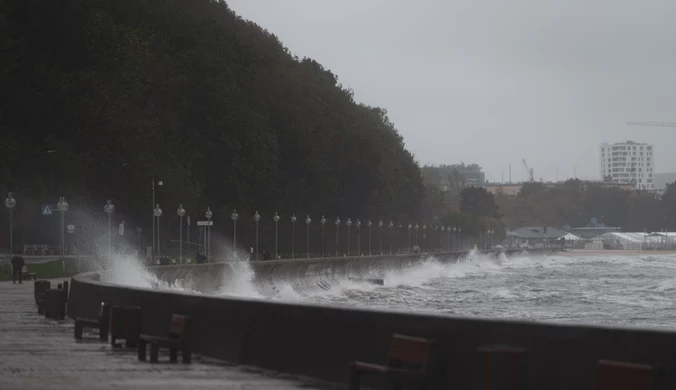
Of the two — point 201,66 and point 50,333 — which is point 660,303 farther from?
point 201,66

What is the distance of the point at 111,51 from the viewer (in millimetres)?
63750

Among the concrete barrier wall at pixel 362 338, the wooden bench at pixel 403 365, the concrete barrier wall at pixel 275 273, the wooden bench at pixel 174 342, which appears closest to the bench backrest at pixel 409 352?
the wooden bench at pixel 403 365

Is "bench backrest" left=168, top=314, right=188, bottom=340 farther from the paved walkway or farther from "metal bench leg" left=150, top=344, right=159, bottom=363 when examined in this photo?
the paved walkway

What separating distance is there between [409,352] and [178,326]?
17.7 ft

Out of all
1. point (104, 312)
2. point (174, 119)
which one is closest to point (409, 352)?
point (104, 312)

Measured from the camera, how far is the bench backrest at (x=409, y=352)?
12.7 m

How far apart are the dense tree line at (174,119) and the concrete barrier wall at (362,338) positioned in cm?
4053

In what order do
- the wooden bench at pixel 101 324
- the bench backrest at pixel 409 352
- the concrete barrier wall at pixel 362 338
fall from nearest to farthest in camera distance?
the concrete barrier wall at pixel 362 338, the bench backrest at pixel 409 352, the wooden bench at pixel 101 324

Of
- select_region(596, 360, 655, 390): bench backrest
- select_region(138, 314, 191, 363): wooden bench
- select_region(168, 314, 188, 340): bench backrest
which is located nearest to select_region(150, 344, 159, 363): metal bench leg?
select_region(138, 314, 191, 363): wooden bench


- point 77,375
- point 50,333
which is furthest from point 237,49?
point 77,375

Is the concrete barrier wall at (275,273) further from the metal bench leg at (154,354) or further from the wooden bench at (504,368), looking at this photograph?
the wooden bench at (504,368)

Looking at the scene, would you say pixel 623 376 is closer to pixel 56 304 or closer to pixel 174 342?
pixel 174 342

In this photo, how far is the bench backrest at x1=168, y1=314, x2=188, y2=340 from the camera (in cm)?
1725

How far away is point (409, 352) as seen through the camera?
12852 mm
